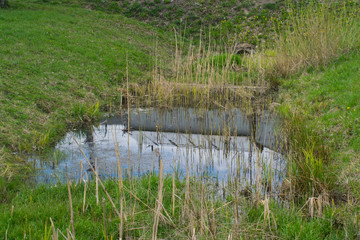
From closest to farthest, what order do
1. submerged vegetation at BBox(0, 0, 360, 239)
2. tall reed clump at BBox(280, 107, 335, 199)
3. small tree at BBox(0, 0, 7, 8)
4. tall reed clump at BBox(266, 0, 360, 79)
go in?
submerged vegetation at BBox(0, 0, 360, 239), tall reed clump at BBox(280, 107, 335, 199), tall reed clump at BBox(266, 0, 360, 79), small tree at BBox(0, 0, 7, 8)

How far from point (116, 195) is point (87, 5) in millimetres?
17522

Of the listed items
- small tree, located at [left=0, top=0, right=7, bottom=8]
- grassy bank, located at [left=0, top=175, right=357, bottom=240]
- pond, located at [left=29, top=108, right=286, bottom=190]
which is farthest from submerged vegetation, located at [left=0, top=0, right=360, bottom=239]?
small tree, located at [left=0, top=0, right=7, bottom=8]

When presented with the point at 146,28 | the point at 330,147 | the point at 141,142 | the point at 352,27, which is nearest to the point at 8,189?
the point at 141,142

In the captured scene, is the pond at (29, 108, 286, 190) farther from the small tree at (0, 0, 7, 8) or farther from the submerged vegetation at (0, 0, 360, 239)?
the small tree at (0, 0, 7, 8)

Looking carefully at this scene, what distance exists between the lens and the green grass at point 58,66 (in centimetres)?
655

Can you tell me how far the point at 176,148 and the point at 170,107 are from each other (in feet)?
8.44

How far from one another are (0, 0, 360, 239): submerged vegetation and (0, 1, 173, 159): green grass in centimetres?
4

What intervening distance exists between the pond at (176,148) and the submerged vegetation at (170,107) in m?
0.21

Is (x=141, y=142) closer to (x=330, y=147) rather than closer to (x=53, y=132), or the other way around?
(x=53, y=132)

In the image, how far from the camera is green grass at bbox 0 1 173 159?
21.5ft

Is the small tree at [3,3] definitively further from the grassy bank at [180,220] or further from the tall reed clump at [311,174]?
the tall reed clump at [311,174]

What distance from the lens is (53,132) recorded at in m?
6.44

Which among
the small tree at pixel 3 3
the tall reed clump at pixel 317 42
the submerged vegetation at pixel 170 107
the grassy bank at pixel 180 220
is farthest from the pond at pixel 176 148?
the small tree at pixel 3 3

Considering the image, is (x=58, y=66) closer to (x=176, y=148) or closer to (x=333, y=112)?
(x=176, y=148)
